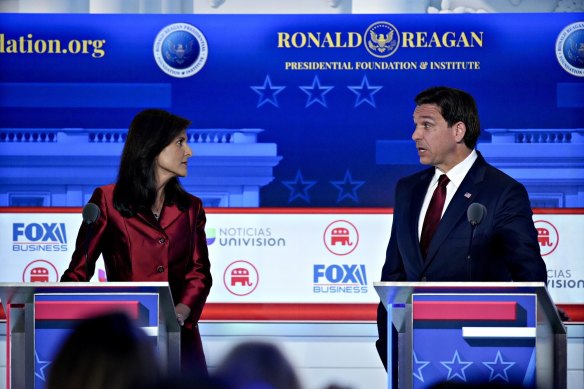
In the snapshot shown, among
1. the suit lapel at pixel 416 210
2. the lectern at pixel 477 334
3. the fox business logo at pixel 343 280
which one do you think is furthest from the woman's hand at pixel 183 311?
the fox business logo at pixel 343 280

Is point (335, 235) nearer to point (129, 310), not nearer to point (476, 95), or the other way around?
point (476, 95)

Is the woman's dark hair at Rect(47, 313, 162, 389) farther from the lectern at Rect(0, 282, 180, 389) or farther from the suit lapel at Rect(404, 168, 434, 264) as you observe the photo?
the suit lapel at Rect(404, 168, 434, 264)

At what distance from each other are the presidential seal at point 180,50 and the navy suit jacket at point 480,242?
2387mm

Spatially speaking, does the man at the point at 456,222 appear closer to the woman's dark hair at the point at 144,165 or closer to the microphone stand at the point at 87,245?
the woman's dark hair at the point at 144,165

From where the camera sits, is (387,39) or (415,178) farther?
(387,39)

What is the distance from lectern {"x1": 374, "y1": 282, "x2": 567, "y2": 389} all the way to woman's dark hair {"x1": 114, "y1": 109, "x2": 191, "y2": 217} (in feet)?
4.84

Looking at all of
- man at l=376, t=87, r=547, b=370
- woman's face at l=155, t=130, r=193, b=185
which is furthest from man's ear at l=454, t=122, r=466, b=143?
woman's face at l=155, t=130, r=193, b=185

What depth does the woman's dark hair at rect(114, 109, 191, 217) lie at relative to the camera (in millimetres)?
4703

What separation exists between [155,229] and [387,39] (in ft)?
7.80

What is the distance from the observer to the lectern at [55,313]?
12.3ft

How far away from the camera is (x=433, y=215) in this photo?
14.9 ft

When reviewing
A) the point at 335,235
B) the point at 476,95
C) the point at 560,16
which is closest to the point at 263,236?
the point at 335,235

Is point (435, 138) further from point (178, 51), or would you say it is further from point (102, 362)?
point (102, 362)

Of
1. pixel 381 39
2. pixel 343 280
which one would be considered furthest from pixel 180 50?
pixel 343 280
